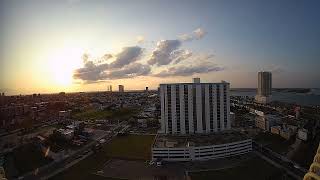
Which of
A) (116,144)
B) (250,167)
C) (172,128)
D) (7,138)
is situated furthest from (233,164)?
(7,138)

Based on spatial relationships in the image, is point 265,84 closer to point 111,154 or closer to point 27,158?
point 111,154

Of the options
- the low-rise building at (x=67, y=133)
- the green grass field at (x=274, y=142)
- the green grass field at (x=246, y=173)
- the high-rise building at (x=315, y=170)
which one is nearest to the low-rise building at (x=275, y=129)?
the green grass field at (x=274, y=142)

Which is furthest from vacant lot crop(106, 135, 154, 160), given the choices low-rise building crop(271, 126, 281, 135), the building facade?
low-rise building crop(271, 126, 281, 135)

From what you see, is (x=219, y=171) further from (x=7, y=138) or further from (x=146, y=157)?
(x=7, y=138)

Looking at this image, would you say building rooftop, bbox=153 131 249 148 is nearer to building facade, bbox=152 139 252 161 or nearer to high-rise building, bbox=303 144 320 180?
building facade, bbox=152 139 252 161

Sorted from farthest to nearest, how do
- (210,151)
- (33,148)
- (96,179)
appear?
(33,148)
(210,151)
(96,179)

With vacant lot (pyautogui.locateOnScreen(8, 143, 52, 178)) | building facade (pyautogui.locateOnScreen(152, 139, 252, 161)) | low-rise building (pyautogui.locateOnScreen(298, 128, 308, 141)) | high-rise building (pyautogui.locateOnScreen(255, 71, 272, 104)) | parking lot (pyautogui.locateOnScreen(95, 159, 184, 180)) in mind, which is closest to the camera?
parking lot (pyautogui.locateOnScreen(95, 159, 184, 180))
